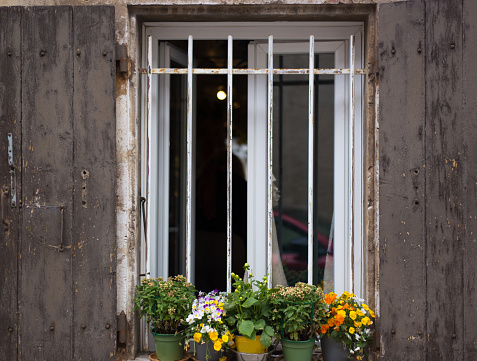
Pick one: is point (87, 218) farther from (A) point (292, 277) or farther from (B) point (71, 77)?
(A) point (292, 277)

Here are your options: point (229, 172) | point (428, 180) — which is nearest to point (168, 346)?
point (229, 172)

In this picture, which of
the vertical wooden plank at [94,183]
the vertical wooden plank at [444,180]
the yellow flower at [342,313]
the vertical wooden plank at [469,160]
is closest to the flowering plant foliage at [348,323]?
the yellow flower at [342,313]

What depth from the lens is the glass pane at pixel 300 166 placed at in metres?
3.35

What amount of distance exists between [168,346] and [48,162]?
1.26 meters

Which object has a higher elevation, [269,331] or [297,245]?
[297,245]

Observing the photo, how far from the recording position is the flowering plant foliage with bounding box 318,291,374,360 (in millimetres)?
2875

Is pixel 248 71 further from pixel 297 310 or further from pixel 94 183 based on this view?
pixel 297 310

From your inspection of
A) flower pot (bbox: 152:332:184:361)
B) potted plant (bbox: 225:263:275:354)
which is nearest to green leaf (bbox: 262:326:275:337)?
potted plant (bbox: 225:263:275:354)

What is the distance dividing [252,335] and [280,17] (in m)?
1.87

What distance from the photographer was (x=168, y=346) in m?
3.00

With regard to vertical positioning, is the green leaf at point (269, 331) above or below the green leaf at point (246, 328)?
below

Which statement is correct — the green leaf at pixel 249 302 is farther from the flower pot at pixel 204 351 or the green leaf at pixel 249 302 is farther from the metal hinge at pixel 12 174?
the metal hinge at pixel 12 174

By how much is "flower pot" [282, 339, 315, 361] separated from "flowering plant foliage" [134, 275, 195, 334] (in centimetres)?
60

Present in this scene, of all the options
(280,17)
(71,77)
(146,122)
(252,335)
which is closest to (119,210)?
(146,122)
